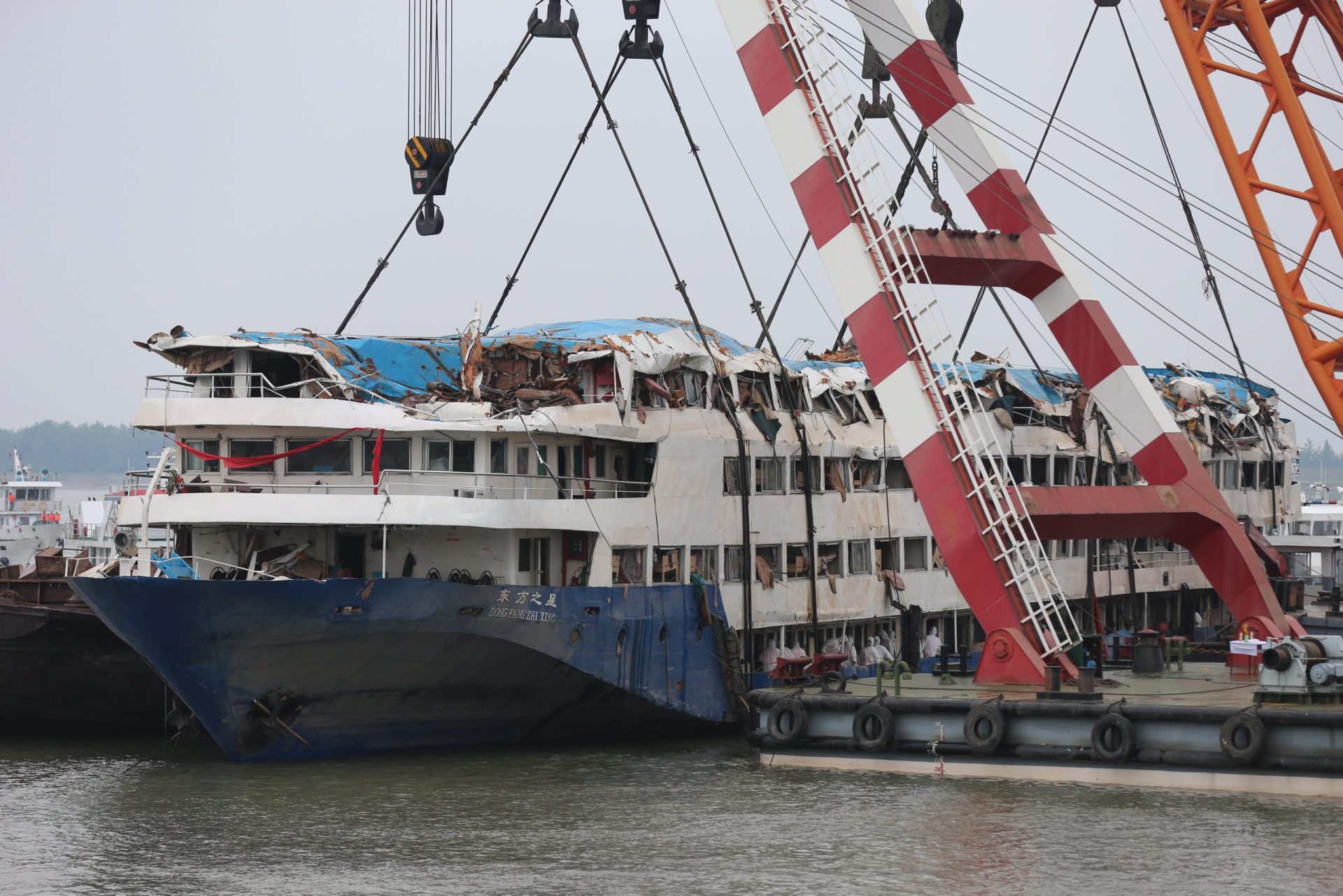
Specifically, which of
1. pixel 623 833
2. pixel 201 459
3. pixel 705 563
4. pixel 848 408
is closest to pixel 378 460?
pixel 201 459

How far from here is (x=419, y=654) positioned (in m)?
25.5

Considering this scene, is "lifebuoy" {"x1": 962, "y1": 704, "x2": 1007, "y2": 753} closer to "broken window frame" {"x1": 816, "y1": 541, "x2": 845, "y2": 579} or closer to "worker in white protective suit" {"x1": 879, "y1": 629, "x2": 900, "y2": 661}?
"broken window frame" {"x1": 816, "y1": 541, "x2": 845, "y2": 579}

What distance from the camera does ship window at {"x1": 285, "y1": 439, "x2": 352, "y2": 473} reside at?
2716 cm

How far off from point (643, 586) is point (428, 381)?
17.3 ft

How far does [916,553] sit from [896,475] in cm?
175

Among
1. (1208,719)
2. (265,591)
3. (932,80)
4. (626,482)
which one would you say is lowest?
(1208,719)

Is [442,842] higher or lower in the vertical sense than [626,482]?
lower

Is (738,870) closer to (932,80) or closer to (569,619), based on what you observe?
(569,619)

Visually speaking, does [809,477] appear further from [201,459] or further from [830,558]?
[201,459]

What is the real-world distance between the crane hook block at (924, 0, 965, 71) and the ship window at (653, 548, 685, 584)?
12.9 metres

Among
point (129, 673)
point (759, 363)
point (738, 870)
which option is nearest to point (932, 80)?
point (759, 363)

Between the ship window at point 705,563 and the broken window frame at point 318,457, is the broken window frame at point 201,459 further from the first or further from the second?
the ship window at point 705,563

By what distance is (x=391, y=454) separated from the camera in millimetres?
27297

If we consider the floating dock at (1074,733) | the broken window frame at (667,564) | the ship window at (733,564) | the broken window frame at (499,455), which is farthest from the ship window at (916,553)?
the broken window frame at (499,455)
